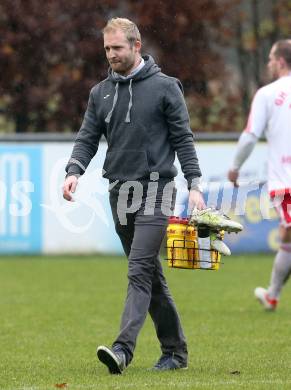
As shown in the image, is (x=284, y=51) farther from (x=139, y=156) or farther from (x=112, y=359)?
(x=112, y=359)

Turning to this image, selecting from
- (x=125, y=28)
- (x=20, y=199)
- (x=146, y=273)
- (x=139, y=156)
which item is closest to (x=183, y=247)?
(x=146, y=273)

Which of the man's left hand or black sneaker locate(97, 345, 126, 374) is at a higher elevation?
the man's left hand

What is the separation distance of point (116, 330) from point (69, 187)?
2821 mm

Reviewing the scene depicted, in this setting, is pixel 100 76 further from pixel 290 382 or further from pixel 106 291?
pixel 290 382

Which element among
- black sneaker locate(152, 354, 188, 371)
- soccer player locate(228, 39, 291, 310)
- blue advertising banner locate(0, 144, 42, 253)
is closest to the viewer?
black sneaker locate(152, 354, 188, 371)

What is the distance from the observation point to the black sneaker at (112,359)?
711 centimetres

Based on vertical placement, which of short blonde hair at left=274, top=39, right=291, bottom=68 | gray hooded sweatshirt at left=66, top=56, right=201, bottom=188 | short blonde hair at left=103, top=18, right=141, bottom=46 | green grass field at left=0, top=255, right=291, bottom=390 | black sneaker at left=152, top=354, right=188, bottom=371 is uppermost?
short blonde hair at left=103, top=18, right=141, bottom=46

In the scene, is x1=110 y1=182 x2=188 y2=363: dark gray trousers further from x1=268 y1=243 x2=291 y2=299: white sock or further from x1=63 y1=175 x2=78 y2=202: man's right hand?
x1=268 y1=243 x2=291 y2=299: white sock

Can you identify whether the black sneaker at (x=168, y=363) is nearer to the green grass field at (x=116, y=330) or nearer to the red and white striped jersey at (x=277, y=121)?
the green grass field at (x=116, y=330)

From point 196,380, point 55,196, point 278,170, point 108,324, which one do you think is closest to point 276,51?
point 278,170

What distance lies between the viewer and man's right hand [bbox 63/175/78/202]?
7.37m

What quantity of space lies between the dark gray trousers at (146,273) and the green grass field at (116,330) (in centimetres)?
24

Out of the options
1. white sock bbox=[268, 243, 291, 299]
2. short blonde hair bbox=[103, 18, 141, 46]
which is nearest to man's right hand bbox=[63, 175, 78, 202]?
short blonde hair bbox=[103, 18, 141, 46]

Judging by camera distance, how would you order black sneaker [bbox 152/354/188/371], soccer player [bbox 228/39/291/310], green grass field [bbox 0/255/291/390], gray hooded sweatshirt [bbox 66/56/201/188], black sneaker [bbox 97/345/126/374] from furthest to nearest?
soccer player [bbox 228/39/291/310], black sneaker [bbox 152/354/188/371], gray hooded sweatshirt [bbox 66/56/201/188], green grass field [bbox 0/255/291/390], black sneaker [bbox 97/345/126/374]
